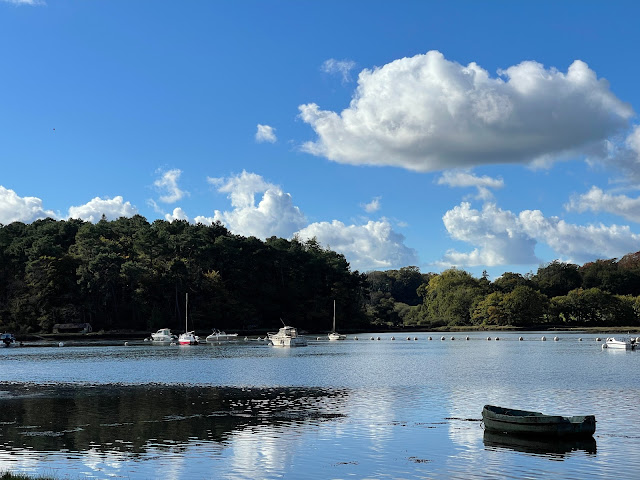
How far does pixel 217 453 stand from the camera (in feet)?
93.2

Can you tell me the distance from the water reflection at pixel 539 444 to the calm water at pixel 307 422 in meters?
0.12

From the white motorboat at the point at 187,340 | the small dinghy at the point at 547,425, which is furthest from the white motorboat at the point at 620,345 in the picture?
the small dinghy at the point at 547,425

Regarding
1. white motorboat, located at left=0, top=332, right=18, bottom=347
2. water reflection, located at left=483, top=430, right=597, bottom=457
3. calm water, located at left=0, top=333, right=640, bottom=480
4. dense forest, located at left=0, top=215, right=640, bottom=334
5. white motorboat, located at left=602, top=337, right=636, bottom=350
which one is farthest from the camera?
dense forest, located at left=0, top=215, right=640, bottom=334

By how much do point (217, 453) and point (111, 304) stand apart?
139 meters

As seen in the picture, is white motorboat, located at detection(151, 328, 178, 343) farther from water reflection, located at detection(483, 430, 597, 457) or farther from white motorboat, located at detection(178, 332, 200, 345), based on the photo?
water reflection, located at detection(483, 430, 597, 457)

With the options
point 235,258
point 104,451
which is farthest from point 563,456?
point 235,258

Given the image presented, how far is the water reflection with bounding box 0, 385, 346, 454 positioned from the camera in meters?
31.3

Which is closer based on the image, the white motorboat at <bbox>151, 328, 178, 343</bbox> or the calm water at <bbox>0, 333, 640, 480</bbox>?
the calm water at <bbox>0, 333, 640, 480</bbox>

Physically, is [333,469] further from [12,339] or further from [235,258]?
[235,258]

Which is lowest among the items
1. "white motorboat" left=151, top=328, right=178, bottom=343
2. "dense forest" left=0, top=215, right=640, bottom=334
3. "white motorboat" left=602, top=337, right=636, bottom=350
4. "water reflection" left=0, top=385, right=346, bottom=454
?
"water reflection" left=0, top=385, right=346, bottom=454

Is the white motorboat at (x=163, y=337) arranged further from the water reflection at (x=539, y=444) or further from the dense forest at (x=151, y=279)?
the water reflection at (x=539, y=444)

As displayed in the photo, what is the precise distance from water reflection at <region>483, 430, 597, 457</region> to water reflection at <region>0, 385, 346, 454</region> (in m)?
9.56

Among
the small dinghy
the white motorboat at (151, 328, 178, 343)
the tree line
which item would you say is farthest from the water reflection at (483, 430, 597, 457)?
the tree line

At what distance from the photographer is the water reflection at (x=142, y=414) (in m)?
31.3
